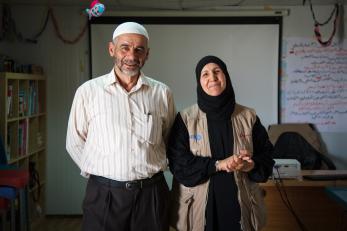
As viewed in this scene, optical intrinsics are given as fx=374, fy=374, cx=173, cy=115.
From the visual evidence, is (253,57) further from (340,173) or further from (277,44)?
(340,173)

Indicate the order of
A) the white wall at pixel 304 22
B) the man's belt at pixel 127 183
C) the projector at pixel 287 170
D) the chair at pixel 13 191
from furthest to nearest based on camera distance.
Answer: the white wall at pixel 304 22 → the projector at pixel 287 170 → the chair at pixel 13 191 → the man's belt at pixel 127 183

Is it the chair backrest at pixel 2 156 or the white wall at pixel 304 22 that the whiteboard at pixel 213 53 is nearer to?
the white wall at pixel 304 22

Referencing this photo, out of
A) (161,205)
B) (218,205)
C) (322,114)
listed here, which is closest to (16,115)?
(161,205)

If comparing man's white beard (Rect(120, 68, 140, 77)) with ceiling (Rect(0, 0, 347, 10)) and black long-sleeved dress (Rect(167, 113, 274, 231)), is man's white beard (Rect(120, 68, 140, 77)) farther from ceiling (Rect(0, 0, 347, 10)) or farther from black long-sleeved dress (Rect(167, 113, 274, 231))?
ceiling (Rect(0, 0, 347, 10))

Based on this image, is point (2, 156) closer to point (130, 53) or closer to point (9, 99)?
point (9, 99)

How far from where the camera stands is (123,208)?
1.69 m

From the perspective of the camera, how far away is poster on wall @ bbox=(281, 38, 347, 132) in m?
3.83

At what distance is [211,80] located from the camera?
174cm

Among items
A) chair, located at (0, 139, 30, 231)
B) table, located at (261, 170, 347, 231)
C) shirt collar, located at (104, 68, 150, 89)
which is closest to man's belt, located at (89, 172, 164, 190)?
shirt collar, located at (104, 68, 150, 89)

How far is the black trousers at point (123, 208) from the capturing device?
66.6 inches

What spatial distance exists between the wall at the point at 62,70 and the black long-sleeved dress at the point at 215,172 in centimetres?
241

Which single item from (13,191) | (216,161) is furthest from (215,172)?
(13,191)

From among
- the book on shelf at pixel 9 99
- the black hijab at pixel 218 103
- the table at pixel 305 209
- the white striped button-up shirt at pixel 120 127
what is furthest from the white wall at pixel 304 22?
the book on shelf at pixel 9 99

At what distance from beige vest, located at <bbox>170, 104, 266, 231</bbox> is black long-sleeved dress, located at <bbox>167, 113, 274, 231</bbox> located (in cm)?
2
